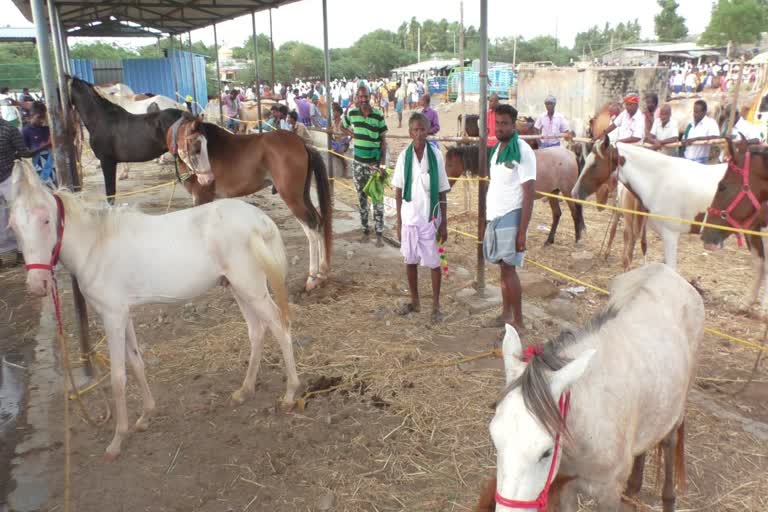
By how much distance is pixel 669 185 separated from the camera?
593cm

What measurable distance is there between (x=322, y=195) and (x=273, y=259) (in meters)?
2.60

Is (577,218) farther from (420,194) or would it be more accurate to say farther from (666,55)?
(666,55)

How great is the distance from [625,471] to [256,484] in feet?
6.59

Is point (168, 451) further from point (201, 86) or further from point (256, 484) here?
point (201, 86)

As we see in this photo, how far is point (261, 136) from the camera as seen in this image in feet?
22.3

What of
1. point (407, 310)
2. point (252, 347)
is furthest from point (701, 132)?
point (252, 347)

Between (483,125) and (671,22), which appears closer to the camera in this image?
(483,125)

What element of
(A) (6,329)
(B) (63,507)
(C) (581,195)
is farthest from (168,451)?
(C) (581,195)

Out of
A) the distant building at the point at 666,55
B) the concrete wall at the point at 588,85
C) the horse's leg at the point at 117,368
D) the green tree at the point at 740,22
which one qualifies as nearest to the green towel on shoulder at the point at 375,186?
the horse's leg at the point at 117,368

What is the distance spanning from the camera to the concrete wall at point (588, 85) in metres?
18.2

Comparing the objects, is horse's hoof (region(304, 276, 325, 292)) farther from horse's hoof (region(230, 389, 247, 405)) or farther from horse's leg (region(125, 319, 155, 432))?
horse's leg (region(125, 319, 155, 432))

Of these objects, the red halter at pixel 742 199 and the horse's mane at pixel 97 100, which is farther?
the horse's mane at pixel 97 100

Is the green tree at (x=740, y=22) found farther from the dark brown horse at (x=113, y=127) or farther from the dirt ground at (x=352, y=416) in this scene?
the dirt ground at (x=352, y=416)

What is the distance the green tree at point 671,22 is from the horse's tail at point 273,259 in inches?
3099
